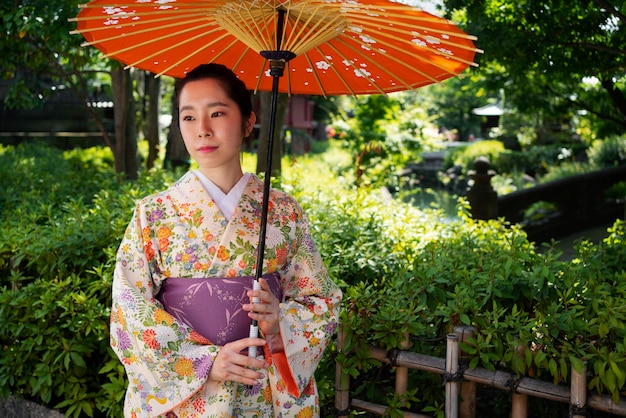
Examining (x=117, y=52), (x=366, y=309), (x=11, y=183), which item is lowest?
(x=11, y=183)

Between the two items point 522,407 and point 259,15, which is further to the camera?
point 522,407

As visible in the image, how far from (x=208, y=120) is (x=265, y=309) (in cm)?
70

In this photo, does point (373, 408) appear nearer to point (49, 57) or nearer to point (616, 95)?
point (616, 95)

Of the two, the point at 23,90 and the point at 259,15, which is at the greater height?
the point at 259,15

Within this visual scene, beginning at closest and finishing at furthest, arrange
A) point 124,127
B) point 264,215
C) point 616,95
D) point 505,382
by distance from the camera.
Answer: point 264,215 → point 505,382 → point 616,95 → point 124,127

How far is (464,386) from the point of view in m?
3.19

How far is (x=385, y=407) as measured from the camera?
128 inches

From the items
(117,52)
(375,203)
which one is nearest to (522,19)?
(375,203)

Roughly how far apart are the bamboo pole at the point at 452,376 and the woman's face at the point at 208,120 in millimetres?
1201

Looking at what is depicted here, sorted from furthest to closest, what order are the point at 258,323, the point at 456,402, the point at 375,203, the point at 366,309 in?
the point at 375,203
the point at 366,309
the point at 456,402
the point at 258,323

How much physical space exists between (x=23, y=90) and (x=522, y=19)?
17.8ft

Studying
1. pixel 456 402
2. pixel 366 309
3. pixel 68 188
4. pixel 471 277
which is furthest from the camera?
pixel 68 188

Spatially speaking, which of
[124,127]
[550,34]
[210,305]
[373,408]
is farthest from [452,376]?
[124,127]

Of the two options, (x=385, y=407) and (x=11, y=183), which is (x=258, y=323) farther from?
(x=11, y=183)
